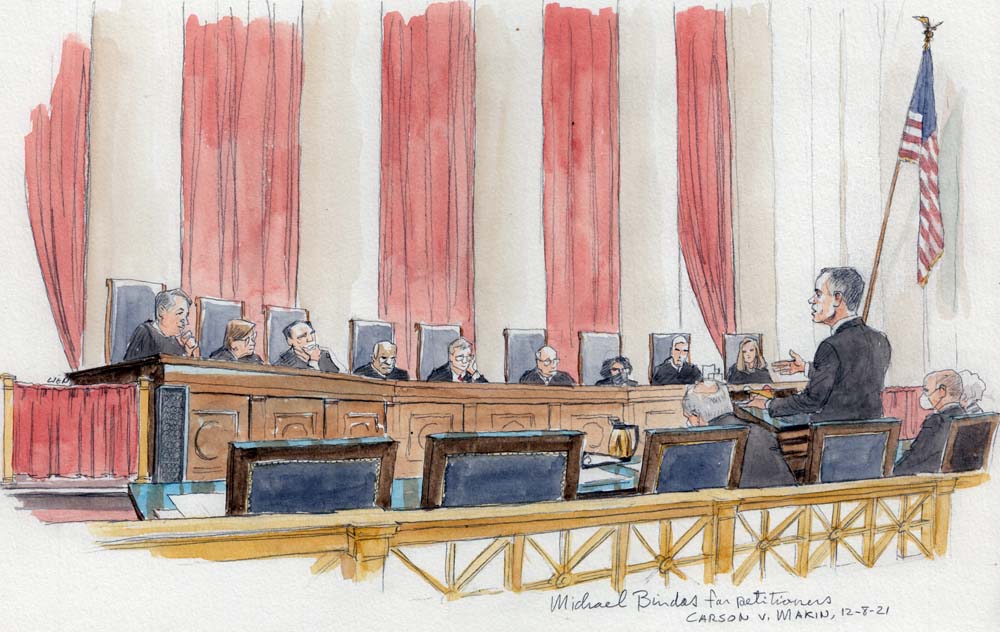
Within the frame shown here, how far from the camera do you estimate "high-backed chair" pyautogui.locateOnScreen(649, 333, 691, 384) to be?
458cm

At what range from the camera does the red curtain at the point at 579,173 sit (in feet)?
11.1

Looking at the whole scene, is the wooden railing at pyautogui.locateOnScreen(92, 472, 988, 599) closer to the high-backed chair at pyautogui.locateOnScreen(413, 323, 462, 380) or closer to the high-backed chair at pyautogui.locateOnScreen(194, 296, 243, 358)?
the high-backed chair at pyautogui.locateOnScreen(194, 296, 243, 358)

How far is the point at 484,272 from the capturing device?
4758 millimetres

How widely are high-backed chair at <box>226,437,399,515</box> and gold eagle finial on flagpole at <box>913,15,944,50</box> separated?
114 inches

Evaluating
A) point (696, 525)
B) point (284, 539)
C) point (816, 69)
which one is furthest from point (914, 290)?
point (284, 539)

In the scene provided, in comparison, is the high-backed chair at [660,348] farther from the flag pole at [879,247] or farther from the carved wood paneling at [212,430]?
the carved wood paneling at [212,430]

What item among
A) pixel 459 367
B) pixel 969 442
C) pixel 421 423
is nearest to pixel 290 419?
pixel 421 423

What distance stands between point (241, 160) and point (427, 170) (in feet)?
4.86

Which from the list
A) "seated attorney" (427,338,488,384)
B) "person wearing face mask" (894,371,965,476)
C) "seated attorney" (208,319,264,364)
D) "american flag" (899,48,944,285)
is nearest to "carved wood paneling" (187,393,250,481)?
"seated attorney" (208,319,264,364)

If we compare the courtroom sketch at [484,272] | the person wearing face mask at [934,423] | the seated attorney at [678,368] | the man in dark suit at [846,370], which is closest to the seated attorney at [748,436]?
the courtroom sketch at [484,272]

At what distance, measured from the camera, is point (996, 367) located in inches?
125

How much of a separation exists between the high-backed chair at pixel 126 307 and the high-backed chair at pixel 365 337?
1.26 m

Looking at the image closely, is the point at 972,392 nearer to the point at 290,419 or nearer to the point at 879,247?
the point at 879,247

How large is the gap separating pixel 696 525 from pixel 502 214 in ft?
8.40
